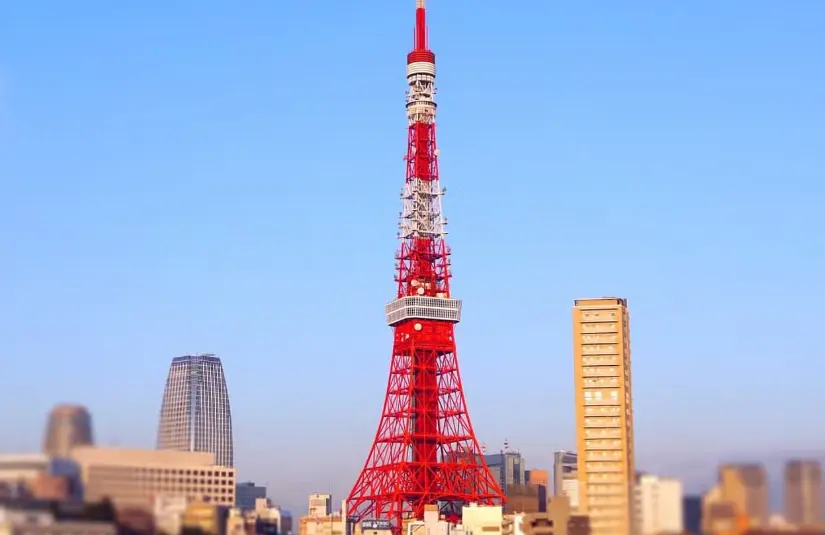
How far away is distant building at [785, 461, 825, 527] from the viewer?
5487 cm

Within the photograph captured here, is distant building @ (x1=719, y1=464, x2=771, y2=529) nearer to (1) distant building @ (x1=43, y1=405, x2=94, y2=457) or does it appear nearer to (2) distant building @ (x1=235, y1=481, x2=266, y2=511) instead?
(1) distant building @ (x1=43, y1=405, x2=94, y2=457)

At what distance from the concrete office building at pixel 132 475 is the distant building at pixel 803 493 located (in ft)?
96.4

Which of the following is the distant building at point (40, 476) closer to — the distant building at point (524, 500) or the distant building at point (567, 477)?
the distant building at point (567, 477)

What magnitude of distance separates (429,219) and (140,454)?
59970 millimetres

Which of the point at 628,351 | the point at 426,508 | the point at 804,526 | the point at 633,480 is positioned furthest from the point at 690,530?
the point at 426,508

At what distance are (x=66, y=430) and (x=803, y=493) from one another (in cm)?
3380

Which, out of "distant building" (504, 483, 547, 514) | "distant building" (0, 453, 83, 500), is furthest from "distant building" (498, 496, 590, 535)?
"distant building" (0, 453, 83, 500)

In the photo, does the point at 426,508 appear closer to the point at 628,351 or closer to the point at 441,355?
the point at 441,355

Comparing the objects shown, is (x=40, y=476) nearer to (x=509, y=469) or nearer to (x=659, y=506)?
(x=659, y=506)

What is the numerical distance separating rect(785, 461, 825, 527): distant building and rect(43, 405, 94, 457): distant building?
32593mm

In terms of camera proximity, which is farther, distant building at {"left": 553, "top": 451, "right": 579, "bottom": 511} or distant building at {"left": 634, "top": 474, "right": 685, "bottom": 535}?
distant building at {"left": 553, "top": 451, "right": 579, "bottom": 511}

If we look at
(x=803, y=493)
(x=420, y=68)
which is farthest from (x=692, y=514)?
(x=420, y=68)

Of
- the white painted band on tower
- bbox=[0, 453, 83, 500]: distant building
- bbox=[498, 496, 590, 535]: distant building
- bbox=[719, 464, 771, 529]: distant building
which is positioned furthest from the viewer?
the white painted band on tower

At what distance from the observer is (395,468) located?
118 meters
